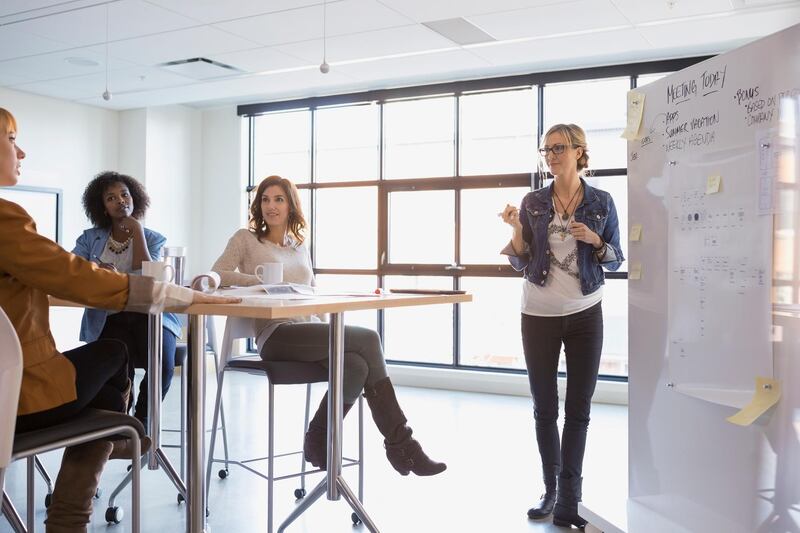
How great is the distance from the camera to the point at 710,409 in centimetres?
212

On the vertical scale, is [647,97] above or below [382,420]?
above

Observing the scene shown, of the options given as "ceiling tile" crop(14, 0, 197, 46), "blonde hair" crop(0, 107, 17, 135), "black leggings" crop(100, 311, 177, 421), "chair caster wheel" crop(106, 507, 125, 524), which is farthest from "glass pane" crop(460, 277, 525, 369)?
"blonde hair" crop(0, 107, 17, 135)

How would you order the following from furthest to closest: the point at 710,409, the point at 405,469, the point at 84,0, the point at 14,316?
the point at 84,0
the point at 405,469
the point at 710,409
the point at 14,316

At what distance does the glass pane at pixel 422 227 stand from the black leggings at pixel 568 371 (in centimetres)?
328

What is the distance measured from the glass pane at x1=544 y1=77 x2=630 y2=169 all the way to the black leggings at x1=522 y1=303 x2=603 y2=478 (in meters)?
2.95

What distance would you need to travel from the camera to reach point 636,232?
2486mm

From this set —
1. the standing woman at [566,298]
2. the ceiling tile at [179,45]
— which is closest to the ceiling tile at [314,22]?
the ceiling tile at [179,45]

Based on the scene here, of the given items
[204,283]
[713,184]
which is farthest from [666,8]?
[204,283]

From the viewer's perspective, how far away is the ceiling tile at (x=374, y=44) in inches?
178

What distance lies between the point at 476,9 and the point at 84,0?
213cm

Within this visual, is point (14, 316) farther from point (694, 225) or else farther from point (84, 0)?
point (84, 0)

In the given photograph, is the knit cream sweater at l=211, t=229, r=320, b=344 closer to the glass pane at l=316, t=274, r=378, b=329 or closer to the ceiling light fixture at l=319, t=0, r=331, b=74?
the ceiling light fixture at l=319, t=0, r=331, b=74

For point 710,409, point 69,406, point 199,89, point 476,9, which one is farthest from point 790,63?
point 199,89

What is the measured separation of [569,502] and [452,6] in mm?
2652
